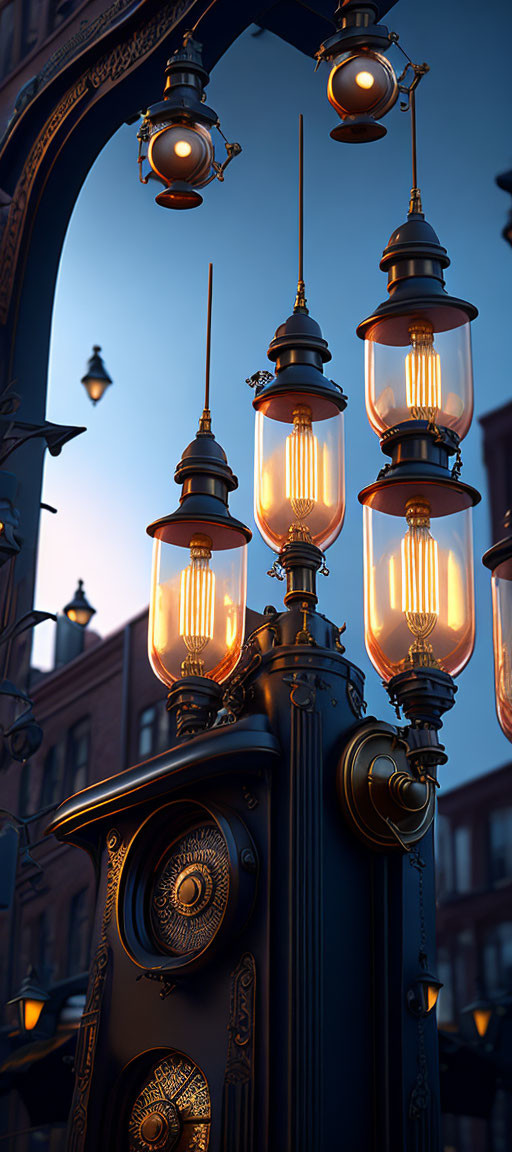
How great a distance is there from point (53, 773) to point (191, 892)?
34.7 feet

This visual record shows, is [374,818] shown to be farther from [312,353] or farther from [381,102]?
[381,102]

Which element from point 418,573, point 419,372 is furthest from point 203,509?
point 418,573

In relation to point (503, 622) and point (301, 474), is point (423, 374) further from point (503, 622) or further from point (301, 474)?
point (503, 622)

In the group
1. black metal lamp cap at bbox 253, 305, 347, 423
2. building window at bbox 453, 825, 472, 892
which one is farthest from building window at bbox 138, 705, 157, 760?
black metal lamp cap at bbox 253, 305, 347, 423

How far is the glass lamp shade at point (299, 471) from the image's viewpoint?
3.29m

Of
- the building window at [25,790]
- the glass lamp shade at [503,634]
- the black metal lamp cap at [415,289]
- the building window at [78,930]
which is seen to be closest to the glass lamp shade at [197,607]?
the black metal lamp cap at [415,289]

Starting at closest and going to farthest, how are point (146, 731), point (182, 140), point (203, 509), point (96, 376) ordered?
point (203, 509) < point (182, 140) < point (96, 376) < point (146, 731)

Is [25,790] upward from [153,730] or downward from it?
downward

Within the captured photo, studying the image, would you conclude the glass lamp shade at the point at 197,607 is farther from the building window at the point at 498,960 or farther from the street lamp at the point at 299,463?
the building window at the point at 498,960

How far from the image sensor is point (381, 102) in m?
4.16

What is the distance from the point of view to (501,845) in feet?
22.8

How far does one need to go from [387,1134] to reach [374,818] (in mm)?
592

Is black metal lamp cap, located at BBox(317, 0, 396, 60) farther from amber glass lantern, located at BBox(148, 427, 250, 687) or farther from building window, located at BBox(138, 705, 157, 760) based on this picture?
building window, located at BBox(138, 705, 157, 760)

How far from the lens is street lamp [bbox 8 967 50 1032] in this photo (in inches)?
288
